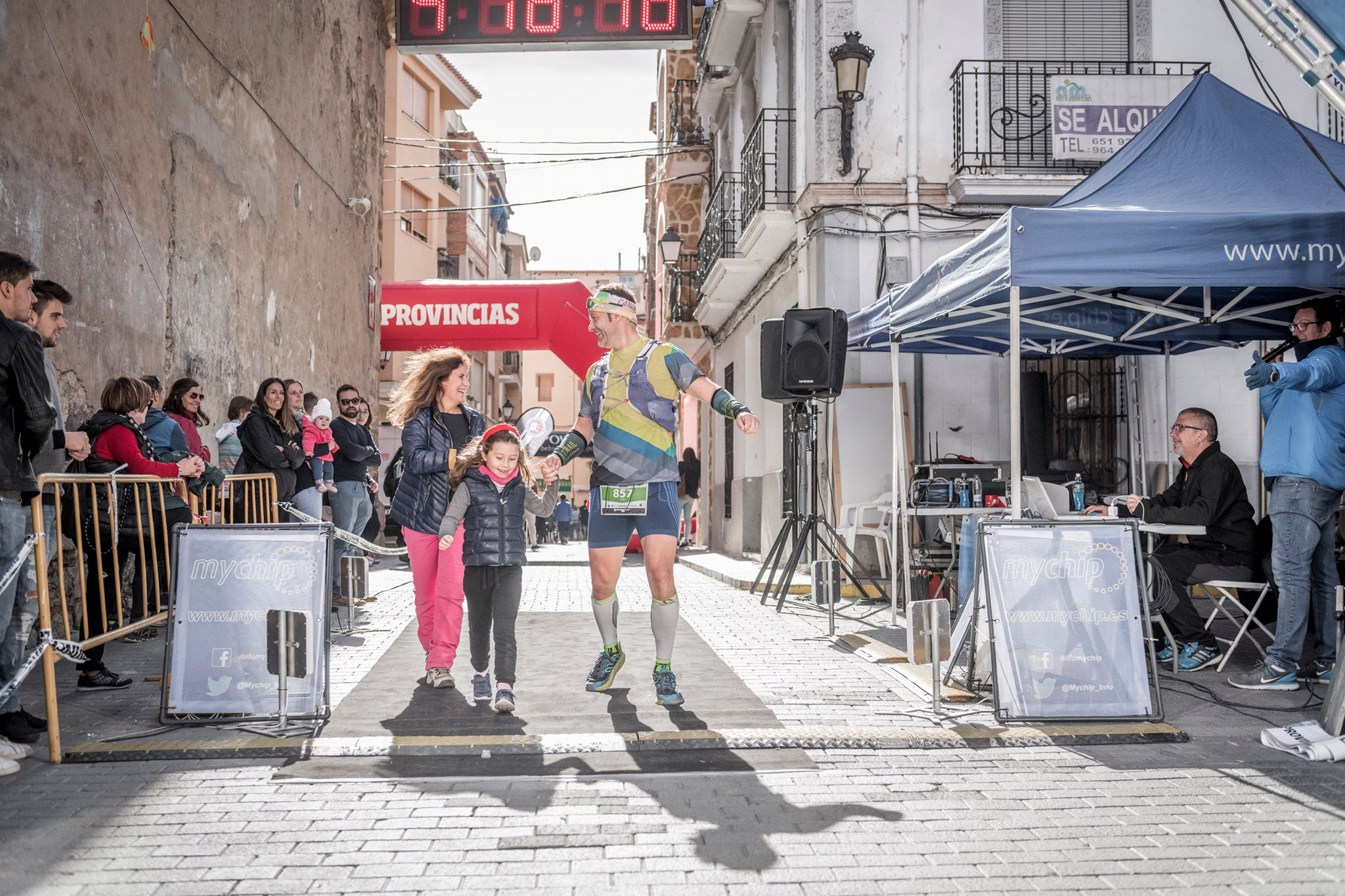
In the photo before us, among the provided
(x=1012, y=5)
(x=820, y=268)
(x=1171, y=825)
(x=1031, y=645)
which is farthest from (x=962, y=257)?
(x=1012, y=5)

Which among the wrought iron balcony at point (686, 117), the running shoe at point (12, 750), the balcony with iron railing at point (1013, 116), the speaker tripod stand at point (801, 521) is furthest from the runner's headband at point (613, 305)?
the wrought iron balcony at point (686, 117)

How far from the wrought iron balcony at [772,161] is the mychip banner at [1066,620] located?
32.0ft

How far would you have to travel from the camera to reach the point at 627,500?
574cm

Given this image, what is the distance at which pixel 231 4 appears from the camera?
11.7m

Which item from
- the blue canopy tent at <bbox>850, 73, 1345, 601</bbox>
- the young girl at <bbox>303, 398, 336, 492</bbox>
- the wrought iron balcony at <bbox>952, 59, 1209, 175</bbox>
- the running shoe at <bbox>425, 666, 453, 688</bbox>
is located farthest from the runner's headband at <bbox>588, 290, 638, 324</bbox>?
the wrought iron balcony at <bbox>952, 59, 1209, 175</bbox>

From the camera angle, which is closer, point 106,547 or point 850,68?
point 106,547

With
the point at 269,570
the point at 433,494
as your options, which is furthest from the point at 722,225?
the point at 269,570

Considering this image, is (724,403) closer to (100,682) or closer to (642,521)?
(642,521)

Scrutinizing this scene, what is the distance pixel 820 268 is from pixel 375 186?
8.70m

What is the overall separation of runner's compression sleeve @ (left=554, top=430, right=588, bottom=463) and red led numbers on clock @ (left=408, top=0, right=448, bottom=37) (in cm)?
843

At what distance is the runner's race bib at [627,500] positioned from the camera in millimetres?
5730

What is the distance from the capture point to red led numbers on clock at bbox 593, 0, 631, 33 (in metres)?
12.8

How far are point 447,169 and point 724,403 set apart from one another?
128 feet

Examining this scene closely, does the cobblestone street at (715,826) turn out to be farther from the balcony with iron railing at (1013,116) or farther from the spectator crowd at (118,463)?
the balcony with iron railing at (1013,116)
